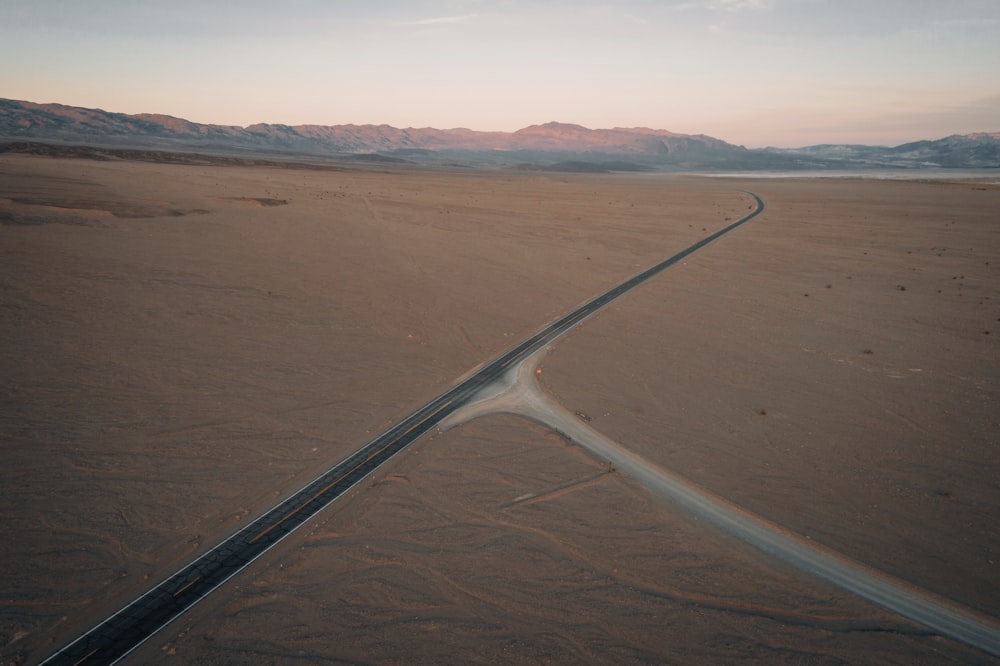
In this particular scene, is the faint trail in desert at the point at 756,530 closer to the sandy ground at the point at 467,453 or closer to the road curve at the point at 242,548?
the sandy ground at the point at 467,453

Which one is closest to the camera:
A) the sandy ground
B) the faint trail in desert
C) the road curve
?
the road curve

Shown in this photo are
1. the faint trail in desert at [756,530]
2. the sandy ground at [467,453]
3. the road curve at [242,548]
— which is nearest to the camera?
the road curve at [242,548]

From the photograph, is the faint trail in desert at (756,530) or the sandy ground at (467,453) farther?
the faint trail in desert at (756,530)

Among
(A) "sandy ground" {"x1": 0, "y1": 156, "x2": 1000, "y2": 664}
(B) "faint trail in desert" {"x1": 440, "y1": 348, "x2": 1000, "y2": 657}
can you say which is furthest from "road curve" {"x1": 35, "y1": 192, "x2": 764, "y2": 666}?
(B) "faint trail in desert" {"x1": 440, "y1": 348, "x2": 1000, "y2": 657}

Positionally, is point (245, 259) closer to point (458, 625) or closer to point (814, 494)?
point (458, 625)

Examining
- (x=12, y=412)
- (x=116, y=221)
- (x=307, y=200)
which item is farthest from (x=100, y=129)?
(x=12, y=412)

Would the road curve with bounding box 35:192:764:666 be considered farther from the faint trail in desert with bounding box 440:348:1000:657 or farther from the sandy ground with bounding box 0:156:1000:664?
the faint trail in desert with bounding box 440:348:1000:657

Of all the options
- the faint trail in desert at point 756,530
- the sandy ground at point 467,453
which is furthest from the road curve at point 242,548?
the faint trail in desert at point 756,530
